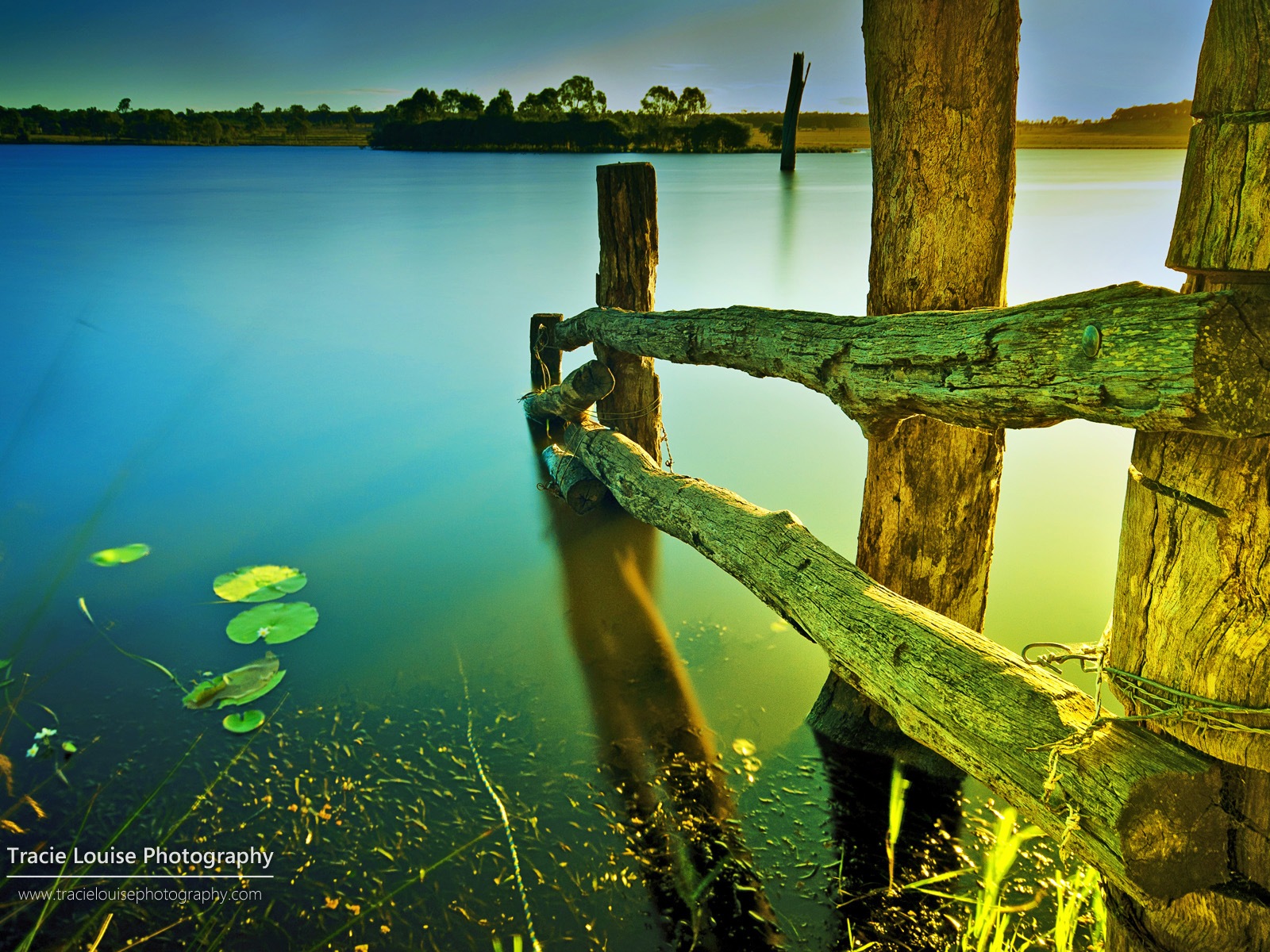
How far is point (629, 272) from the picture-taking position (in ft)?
15.9

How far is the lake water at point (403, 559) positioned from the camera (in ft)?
7.99

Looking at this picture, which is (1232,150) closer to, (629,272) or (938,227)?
(938,227)

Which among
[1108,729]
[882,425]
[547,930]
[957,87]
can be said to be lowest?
[547,930]

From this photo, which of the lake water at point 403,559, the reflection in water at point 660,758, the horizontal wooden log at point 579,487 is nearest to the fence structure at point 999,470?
the reflection in water at point 660,758

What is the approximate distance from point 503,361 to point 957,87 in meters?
6.67

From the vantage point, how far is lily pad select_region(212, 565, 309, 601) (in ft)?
12.7

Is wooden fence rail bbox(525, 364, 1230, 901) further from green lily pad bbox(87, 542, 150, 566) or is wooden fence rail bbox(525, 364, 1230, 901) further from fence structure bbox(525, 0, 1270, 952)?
green lily pad bbox(87, 542, 150, 566)

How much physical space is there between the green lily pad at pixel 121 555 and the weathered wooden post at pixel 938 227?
3805 millimetres

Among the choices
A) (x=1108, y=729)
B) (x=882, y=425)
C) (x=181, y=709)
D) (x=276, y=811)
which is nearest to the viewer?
(x=1108, y=729)

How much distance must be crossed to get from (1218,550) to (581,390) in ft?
12.2

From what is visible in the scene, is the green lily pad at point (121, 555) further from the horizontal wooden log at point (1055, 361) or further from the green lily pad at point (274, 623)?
the horizontal wooden log at point (1055, 361)

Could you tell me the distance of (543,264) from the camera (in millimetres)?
13602

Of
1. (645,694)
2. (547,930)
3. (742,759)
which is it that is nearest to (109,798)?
(547,930)

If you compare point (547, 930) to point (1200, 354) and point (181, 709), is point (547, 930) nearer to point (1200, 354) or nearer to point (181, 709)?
point (181, 709)
